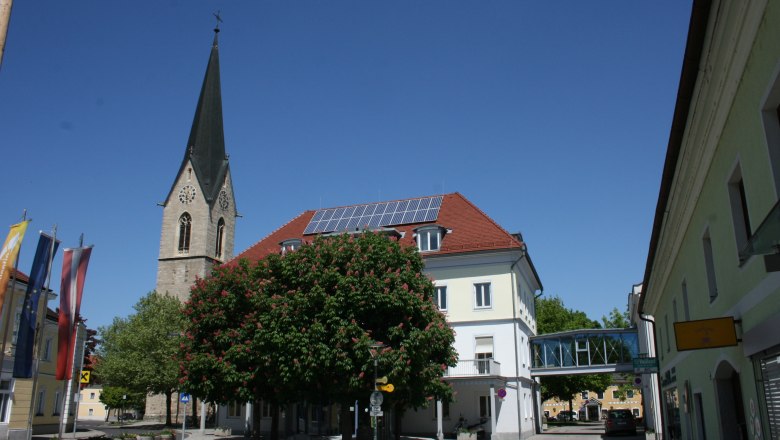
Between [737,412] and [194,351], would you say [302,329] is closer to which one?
[194,351]

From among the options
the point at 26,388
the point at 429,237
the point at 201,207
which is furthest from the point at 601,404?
the point at 26,388

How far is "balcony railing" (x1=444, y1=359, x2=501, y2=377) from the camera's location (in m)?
33.6

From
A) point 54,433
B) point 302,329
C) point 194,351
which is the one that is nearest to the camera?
point 302,329

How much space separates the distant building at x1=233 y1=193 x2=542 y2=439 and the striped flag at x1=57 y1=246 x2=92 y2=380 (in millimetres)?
15165

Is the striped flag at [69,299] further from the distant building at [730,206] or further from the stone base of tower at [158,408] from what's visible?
the stone base of tower at [158,408]

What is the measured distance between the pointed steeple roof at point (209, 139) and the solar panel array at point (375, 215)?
81.2 feet

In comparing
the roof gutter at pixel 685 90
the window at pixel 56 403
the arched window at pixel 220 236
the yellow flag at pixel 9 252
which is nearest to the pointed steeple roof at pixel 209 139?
the arched window at pixel 220 236

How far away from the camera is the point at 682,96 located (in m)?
8.38

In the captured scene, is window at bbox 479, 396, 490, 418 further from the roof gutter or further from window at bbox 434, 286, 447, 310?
the roof gutter

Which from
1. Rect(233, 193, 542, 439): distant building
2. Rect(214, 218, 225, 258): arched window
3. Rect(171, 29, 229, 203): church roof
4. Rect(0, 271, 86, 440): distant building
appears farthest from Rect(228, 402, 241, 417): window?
Rect(171, 29, 229, 203): church roof

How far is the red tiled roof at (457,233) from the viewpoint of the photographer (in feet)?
120

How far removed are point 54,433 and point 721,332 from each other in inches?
1435

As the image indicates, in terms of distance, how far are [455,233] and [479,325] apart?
229 inches

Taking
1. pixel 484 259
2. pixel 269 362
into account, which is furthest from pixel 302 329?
pixel 484 259
